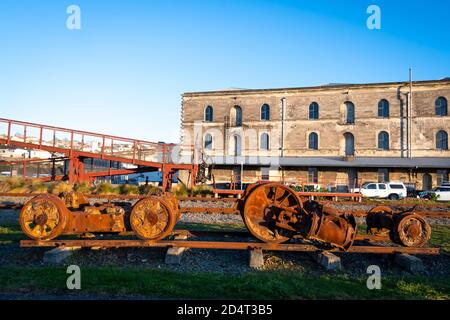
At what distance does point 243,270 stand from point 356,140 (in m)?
28.0

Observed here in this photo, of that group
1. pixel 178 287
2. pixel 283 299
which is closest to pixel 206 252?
pixel 178 287

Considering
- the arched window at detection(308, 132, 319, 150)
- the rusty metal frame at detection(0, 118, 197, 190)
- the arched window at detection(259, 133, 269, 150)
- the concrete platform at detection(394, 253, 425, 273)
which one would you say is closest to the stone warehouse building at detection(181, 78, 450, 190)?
the arched window at detection(308, 132, 319, 150)

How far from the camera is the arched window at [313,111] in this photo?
32.0m

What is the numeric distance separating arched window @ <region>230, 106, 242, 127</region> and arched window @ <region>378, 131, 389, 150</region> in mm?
14030

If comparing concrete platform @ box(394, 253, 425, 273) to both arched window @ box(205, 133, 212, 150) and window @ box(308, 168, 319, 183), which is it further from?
arched window @ box(205, 133, 212, 150)

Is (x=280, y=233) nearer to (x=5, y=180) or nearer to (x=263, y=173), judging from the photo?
(x=5, y=180)

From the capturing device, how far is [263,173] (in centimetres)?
3025

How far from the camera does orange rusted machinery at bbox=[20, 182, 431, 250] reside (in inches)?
239

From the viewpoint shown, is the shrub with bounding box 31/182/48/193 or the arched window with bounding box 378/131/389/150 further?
the arched window with bounding box 378/131/389/150

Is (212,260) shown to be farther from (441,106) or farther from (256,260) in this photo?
(441,106)

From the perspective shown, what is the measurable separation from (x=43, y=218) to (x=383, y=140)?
30.8 meters

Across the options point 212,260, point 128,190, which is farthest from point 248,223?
point 128,190

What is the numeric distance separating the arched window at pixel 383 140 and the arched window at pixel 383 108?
5.48 feet
